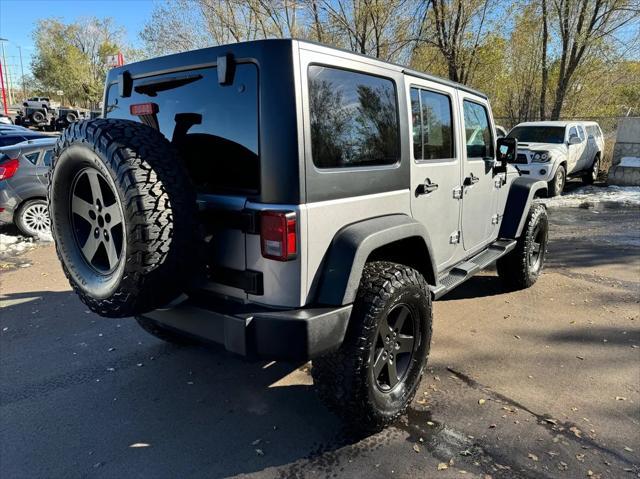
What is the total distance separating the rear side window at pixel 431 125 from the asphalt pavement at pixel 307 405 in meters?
1.60

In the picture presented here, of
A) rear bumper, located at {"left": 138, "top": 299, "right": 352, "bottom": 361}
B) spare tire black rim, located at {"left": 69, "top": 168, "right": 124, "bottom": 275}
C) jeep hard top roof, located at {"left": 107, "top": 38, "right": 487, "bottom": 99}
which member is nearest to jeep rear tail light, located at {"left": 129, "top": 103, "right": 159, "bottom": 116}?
jeep hard top roof, located at {"left": 107, "top": 38, "right": 487, "bottom": 99}

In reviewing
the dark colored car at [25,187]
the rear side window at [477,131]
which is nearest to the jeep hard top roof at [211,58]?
the rear side window at [477,131]

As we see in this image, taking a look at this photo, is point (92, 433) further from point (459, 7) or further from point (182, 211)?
point (459, 7)

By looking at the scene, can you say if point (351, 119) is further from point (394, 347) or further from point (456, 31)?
point (456, 31)

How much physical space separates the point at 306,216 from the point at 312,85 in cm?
65

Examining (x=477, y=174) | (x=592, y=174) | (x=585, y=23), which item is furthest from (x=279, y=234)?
(x=585, y=23)

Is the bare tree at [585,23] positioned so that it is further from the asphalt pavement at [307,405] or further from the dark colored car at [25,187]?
the dark colored car at [25,187]

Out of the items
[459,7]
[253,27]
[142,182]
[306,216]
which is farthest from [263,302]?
[253,27]

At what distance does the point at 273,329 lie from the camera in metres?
2.22

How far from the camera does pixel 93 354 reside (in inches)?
151

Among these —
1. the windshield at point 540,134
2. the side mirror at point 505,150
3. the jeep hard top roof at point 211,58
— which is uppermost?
the windshield at point 540,134

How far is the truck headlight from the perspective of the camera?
11305 millimetres

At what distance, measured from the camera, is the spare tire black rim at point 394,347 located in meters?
2.70

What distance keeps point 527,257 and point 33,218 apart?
741 cm
